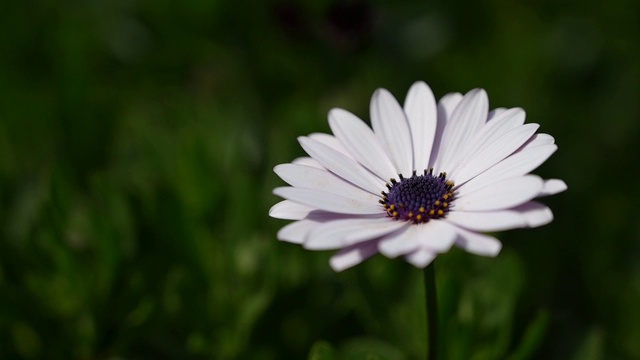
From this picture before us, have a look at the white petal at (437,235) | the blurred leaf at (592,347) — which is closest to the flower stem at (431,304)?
the white petal at (437,235)

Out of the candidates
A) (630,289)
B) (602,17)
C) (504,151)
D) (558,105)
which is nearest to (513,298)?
(630,289)

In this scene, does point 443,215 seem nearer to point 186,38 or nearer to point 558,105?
point 558,105

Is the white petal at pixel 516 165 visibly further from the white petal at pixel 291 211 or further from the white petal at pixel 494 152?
the white petal at pixel 291 211

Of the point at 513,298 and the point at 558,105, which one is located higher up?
the point at 558,105

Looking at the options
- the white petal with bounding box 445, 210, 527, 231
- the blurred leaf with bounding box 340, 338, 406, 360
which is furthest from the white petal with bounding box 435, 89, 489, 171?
the blurred leaf with bounding box 340, 338, 406, 360

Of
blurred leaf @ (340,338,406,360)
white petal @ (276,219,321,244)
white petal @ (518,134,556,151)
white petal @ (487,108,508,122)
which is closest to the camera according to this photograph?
white petal @ (276,219,321,244)

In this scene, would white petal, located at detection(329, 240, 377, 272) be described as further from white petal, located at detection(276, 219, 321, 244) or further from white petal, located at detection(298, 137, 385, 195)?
white petal, located at detection(298, 137, 385, 195)
